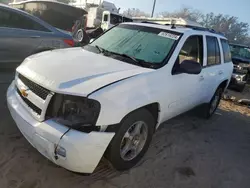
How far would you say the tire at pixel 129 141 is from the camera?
9.48ft

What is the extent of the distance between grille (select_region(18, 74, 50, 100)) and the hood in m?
0.05

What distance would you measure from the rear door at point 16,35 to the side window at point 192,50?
3.29m

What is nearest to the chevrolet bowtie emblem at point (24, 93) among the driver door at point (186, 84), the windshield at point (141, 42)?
the windshield at point (141, 42)

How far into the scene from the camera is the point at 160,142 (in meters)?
4.28

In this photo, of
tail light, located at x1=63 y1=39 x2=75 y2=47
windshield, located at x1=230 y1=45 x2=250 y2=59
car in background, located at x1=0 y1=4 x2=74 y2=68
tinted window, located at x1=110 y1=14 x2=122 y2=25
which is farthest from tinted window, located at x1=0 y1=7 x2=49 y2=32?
tinted window, located at x1=110 y1=14 x2=122 y2=25

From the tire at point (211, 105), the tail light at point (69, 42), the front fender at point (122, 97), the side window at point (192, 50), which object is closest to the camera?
the front fender at point (122, 97)

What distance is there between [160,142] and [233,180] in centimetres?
117

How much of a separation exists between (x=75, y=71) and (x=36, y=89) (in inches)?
17.9

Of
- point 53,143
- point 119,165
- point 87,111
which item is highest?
point 87,111

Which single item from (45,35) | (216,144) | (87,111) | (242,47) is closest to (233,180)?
(216,144)

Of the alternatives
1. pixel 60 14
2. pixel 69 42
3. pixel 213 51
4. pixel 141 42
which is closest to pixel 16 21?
pixel 69 42

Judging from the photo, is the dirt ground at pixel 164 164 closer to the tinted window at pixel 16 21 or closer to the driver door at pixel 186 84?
the driver door at pixel 186 84

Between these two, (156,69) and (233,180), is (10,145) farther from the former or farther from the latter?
(233,180)

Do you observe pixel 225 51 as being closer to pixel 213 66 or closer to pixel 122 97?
pixel 213 66
